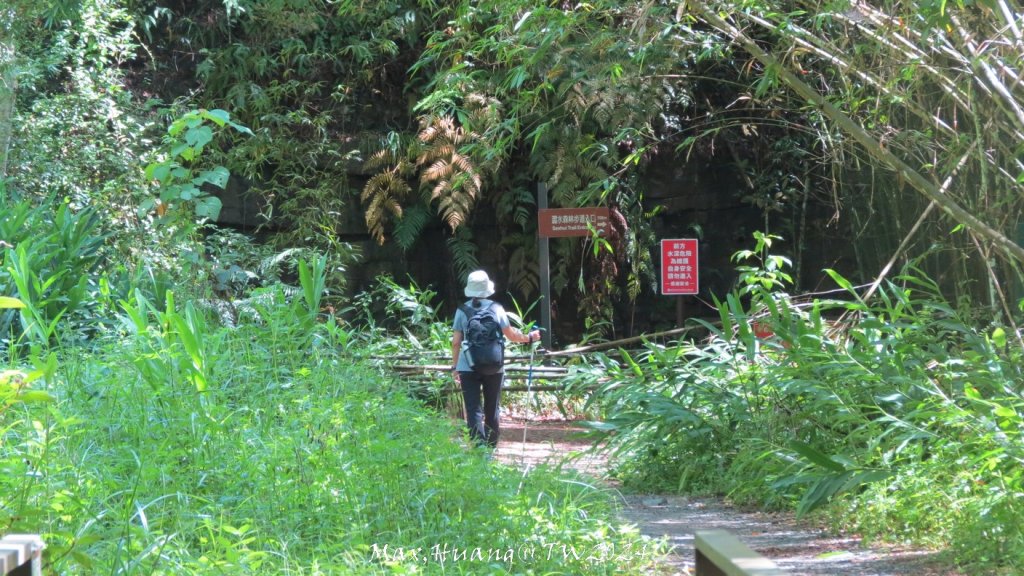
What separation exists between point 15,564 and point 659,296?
446 inches

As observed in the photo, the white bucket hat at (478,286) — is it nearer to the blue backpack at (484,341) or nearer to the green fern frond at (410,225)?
the blue backpack at (484,341)

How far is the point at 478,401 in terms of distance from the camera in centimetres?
621

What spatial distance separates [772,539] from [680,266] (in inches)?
192

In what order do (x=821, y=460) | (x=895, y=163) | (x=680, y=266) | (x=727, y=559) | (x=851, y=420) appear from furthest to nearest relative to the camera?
(x=680, y=266) → (x=851, y=420) → (x=895, y=163) → (x=821, y=460) → (x=727, y=559)

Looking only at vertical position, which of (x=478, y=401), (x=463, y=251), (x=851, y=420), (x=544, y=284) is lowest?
(x=478, y=401)

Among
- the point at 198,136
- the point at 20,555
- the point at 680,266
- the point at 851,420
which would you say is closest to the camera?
the point at 20,555

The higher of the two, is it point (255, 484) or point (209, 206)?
point (209, 206)

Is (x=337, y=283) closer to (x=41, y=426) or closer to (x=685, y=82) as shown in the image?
(x=685, y=82)

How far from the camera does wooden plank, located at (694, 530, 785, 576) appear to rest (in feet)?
4.51

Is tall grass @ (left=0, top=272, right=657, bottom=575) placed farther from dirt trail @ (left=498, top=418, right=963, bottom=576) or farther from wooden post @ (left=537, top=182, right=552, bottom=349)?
wooden post @ (left=537, top=182, right=552, bottom=349)

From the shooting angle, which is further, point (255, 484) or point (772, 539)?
point (772, 539)

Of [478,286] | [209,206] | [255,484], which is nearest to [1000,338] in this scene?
[478,286]

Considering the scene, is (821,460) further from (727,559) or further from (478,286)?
(727,559)

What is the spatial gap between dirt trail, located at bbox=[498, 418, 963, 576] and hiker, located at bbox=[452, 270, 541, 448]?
0.30 meters
